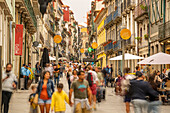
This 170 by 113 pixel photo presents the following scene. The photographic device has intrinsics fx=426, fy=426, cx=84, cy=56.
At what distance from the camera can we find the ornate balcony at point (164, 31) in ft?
88.9

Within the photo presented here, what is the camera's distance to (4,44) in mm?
20406

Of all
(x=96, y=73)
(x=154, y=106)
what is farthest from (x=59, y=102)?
(x=96, y=73)

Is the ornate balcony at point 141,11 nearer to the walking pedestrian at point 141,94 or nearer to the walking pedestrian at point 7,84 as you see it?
the walking pedestrian at point 7,84

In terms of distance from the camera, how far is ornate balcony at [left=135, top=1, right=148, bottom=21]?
34.0 m

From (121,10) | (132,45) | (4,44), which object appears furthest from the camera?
(121,10)

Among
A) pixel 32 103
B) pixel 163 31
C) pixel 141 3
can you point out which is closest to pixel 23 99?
pixel 32 103

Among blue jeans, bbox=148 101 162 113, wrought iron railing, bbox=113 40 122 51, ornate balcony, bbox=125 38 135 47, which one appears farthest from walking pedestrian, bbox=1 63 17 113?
wrought iron railing, bbox=113 40 122 51

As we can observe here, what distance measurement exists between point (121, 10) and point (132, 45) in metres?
9.14

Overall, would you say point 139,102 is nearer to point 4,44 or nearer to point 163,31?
point 4,44

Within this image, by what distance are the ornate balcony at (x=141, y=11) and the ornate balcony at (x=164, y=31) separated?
5201 mm

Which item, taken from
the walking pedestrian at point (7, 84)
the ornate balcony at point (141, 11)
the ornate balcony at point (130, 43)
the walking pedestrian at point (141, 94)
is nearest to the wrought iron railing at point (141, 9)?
the ornate balcony at point (141, 11)

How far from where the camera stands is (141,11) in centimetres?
3534

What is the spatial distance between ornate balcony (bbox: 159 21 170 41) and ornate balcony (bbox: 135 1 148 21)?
5201mm

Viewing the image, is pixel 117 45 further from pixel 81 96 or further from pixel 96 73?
pixel 81 96
